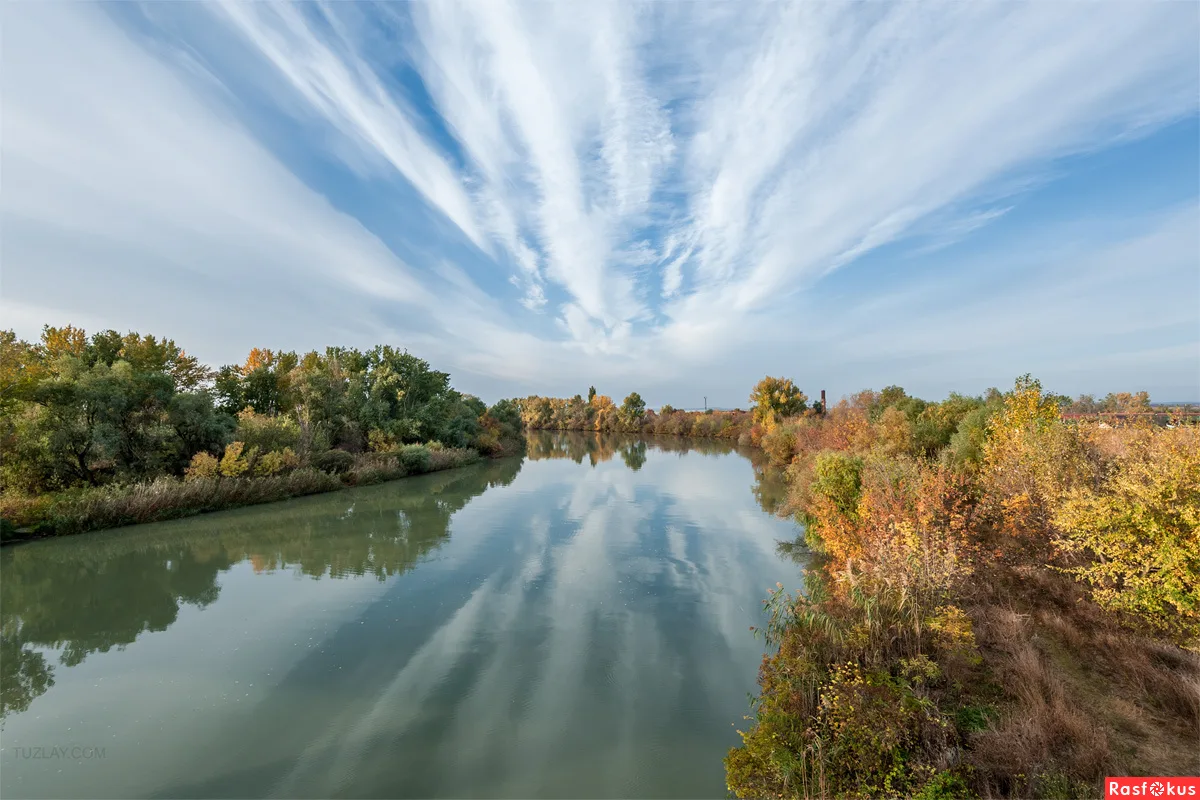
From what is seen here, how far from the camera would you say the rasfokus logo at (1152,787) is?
4.61 m

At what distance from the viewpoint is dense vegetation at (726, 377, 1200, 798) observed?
5023 mm

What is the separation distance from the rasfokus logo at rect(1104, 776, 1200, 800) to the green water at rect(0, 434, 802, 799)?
3965 millimetres

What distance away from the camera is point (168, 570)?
1357cm

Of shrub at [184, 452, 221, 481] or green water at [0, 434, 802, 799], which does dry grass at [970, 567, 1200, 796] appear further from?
shrub at [184, 452, 221, 481]

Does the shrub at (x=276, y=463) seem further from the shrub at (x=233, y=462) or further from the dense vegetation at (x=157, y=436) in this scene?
the shrub at (x=233, y=462)

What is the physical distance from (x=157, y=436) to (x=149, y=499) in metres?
3.53

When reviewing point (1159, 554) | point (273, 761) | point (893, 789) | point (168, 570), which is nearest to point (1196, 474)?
point (1159, 554)

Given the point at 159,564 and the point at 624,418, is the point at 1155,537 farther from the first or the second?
the point at 624,418

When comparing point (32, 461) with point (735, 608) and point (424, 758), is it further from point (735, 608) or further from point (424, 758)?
point (735, 608)

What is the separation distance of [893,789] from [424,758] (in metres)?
5.59

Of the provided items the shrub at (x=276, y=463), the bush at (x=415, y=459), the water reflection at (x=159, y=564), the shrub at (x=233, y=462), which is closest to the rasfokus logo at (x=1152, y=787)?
the water reflection at (x=159, y=564)

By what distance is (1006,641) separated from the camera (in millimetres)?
7555

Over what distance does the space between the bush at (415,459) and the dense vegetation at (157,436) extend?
0.09m

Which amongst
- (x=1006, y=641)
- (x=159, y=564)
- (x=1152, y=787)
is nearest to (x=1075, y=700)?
(x=1006, y=641)
